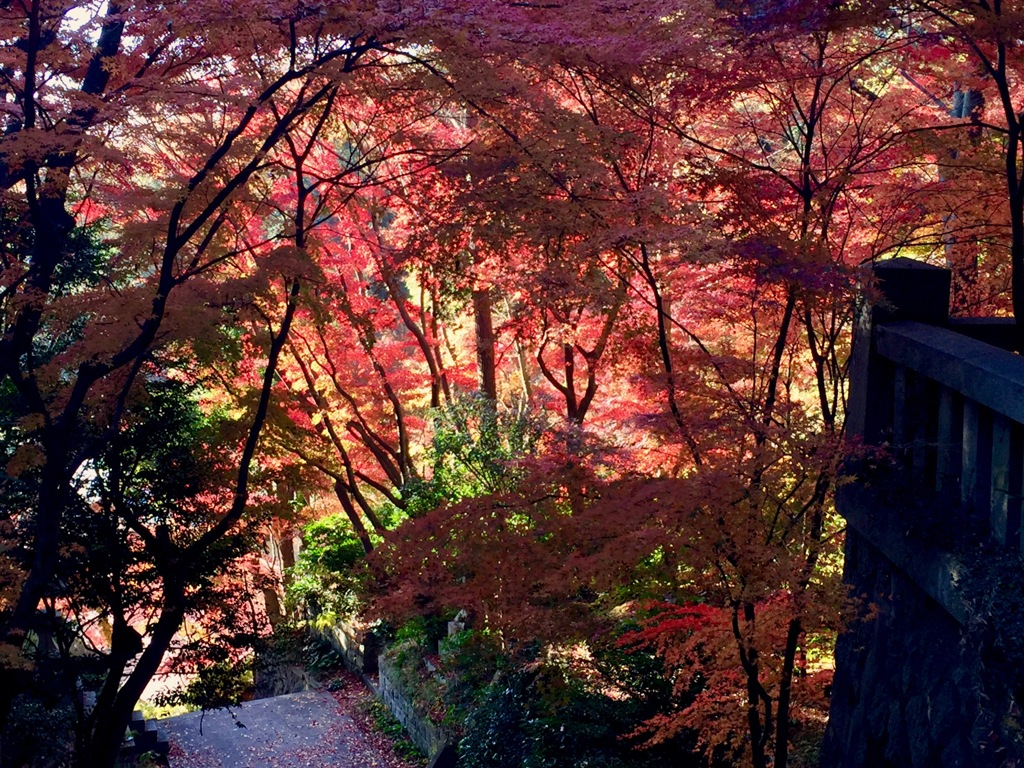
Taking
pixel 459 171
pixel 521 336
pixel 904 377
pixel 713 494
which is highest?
pixel 459 171

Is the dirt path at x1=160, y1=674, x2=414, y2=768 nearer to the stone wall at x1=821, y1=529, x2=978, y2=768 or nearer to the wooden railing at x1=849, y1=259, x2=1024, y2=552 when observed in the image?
the stone wall at x1=821, y1=529, x2=978, y2=768

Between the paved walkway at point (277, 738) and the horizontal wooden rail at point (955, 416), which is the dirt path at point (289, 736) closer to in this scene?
the paved walkway at point (277, 738)

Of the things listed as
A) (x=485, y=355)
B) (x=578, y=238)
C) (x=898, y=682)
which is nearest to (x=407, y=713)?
(x=485, y=355)

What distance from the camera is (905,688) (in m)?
4.12

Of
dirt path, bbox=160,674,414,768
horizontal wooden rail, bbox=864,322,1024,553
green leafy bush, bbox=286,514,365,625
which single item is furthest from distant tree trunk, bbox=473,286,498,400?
horizontal wooden rail, bbox=864,322,1024,553

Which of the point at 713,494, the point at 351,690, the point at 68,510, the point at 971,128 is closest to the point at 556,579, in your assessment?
the point at 713,494

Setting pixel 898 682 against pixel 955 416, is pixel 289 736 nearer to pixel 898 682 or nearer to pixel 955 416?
pixel 898 682

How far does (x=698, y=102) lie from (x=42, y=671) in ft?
24.4

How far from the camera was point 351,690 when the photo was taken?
13695 mm

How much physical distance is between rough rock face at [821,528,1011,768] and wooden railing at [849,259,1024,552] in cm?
49

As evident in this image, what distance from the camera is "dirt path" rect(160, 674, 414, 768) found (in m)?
11.0

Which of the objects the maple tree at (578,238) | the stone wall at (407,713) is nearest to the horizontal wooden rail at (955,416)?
the maple tree at (578,238)

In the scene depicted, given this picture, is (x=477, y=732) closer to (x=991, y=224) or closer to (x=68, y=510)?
(x=68, y=510)

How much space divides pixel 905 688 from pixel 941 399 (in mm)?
1269
